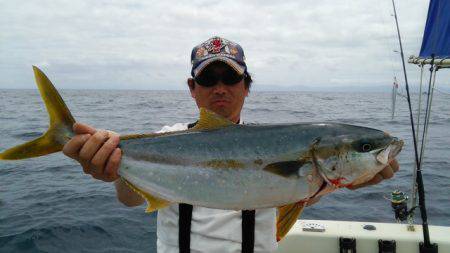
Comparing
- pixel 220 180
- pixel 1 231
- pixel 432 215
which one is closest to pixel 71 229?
pixel 1 231

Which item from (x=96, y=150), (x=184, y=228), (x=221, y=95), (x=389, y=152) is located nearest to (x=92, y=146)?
(x=96, y=150)

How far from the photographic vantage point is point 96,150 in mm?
3234

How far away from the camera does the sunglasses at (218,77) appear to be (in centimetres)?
423

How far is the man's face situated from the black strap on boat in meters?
1.18

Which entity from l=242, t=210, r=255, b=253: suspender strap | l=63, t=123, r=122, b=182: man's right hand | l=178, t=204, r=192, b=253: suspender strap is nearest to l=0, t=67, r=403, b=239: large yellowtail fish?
l=63, t=123, r=122, b=182: man's right hand

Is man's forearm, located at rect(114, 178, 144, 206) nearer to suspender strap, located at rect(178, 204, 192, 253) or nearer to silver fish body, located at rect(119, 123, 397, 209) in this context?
suspender strap, located at rect(178, 204, 192, 253)

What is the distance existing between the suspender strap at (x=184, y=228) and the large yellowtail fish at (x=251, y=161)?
57cm

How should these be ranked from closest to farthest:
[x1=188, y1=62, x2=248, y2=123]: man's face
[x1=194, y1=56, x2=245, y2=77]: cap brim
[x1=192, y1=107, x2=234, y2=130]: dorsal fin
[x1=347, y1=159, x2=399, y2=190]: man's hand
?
[x1=192, y1=107, x2=234, y2=130]: dorsal fin < [x1=347, y1=159, x2=399, y2=190]: man's hand < [x1=194, y1=56, x2=245, y2=77]: cap brim < [x1=188, y1=62, x2=248, y2=123]: man's face

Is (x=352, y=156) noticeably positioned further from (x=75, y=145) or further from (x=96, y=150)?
(x=75, y=145)

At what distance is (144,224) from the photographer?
372 inches

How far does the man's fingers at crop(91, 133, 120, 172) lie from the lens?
319 cm

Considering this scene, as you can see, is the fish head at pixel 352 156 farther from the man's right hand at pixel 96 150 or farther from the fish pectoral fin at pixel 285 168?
the man's right hand at pixel 96 150

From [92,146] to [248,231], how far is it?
1569 millimetres

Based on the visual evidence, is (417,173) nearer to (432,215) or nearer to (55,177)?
(432,215)
